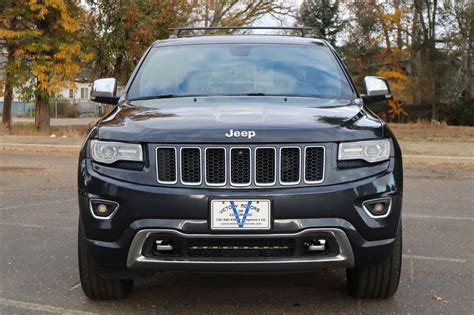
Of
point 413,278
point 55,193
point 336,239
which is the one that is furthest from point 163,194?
point 55,193

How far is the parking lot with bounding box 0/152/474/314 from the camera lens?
3.82m

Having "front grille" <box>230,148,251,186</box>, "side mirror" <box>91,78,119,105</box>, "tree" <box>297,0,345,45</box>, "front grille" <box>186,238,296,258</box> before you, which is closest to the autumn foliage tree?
"side mirror" <box>91,78,119,105</box>

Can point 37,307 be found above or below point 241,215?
below

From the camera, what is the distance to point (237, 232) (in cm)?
324

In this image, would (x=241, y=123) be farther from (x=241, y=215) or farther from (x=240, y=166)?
(x=241, y=215)

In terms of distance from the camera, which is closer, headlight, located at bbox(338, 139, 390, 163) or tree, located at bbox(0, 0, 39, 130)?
headlight, located at bbox(338, 139, 390, 163)

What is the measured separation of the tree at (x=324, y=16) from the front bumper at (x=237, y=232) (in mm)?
42646

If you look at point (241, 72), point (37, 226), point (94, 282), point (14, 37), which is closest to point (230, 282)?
point (94, 282)

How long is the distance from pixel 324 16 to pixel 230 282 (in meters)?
42.6

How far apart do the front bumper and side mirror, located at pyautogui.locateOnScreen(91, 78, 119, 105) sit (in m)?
1.34

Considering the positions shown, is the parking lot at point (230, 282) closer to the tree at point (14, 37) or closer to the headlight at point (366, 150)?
the headlight at point (366, 150)

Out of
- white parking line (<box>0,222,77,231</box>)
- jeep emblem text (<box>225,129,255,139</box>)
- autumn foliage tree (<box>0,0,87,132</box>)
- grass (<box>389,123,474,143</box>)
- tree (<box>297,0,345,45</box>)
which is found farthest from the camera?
tree (<box>297,0,345,45</box>)

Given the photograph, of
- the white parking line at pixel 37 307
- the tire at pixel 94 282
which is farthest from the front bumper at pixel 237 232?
the white parking line at pixel 37 307

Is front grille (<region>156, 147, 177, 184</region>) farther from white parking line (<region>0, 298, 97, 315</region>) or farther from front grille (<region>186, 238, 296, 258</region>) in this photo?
white parking line (<region>0, 298, 97, 315</region>)
